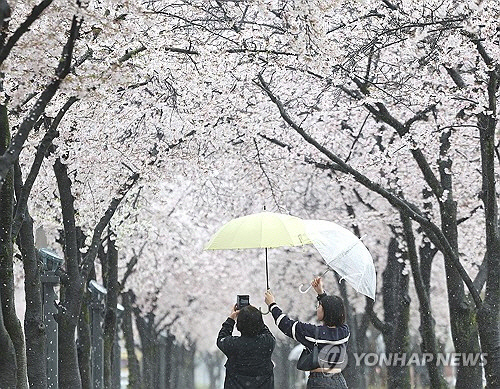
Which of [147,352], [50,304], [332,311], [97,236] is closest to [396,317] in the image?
[50,304]

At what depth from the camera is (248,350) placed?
776 centimetres

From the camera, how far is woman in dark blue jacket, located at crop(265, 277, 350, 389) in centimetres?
744

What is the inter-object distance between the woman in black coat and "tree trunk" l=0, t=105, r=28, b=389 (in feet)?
7.37

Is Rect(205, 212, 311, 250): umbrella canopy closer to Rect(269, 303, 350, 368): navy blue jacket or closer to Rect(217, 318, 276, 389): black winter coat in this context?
Rect(217, 318, 276, 389): black winter coat

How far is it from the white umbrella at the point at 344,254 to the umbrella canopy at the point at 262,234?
17cm

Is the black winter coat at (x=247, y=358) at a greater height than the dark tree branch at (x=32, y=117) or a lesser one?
lesser

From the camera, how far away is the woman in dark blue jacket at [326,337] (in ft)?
24.4

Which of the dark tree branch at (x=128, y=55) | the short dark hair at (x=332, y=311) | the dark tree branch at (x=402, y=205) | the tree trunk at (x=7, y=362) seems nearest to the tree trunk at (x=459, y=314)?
the dark tree branch at (x=402, y=205)

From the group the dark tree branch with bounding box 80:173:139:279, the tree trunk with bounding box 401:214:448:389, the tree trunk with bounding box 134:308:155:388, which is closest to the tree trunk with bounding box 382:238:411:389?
the tree trunk with bounding box 401:214:448:389

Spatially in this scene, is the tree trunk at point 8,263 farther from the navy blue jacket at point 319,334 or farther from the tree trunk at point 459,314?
the tree trunk at point 459,314

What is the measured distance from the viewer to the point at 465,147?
16.6 metres

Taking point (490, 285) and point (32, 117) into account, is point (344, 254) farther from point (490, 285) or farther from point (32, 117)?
point (490, 285)

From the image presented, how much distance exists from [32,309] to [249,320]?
3.45 metres

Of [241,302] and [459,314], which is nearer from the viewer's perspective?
[241,302]
